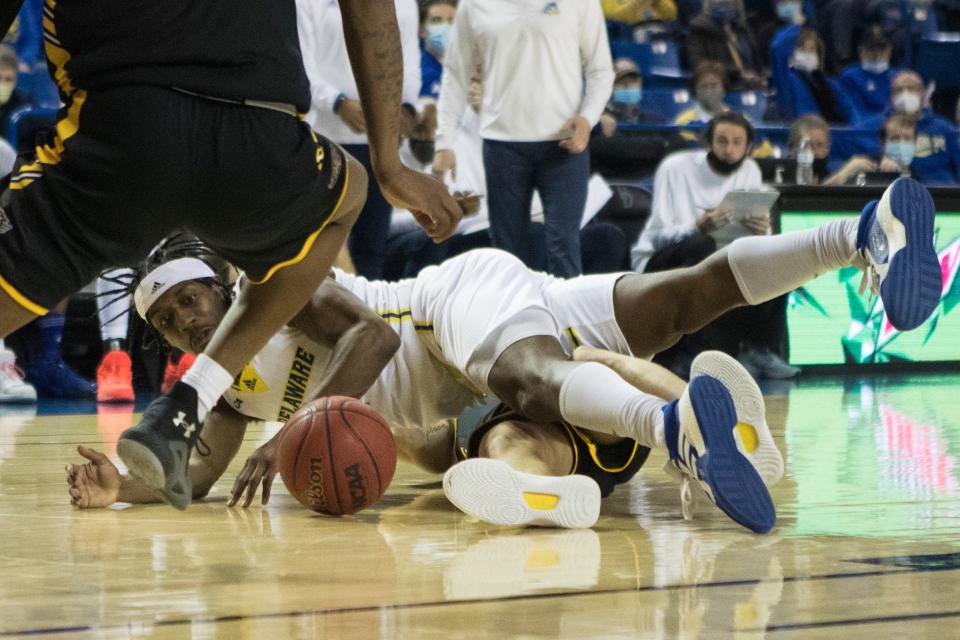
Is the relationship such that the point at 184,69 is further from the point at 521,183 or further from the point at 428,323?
the point at 521,183

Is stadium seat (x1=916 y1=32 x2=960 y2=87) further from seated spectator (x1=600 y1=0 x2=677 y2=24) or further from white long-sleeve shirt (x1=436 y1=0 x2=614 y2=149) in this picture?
white long-sleeve shirt (x1=436 y1=0 x2=614 y2=149)

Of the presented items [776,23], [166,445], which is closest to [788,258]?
[166,445]

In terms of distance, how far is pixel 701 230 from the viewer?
28.1ft

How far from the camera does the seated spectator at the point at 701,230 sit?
869cm

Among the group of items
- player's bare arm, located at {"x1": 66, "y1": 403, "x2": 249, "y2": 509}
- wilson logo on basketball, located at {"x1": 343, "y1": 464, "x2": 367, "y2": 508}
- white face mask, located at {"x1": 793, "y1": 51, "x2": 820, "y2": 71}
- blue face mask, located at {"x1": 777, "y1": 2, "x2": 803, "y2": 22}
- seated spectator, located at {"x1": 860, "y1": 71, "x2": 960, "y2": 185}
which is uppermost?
wilson logo on basketball, located at {"x1": 343, "y1": 464, "x2": 367, "y2": 508}

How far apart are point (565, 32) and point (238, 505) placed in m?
4.32

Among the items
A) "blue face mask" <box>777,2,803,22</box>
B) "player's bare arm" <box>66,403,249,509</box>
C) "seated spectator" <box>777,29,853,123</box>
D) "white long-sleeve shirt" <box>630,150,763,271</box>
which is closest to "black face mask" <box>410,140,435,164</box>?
"white long-sleeve shirt" <box>630,150,763,271</box>

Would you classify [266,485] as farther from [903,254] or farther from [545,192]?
[545,192]

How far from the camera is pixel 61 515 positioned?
12.3ft

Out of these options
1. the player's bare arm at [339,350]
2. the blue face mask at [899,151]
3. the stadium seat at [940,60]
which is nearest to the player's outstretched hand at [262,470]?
the player's bare arm at [339,350]

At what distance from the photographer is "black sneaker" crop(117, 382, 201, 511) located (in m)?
2.86

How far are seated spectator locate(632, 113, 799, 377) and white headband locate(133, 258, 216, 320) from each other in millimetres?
4882

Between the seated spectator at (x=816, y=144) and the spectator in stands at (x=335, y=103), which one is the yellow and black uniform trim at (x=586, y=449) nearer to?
the spectator in stands at (x=335, y=103)

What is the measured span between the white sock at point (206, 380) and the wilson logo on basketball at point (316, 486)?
1.67 feet
